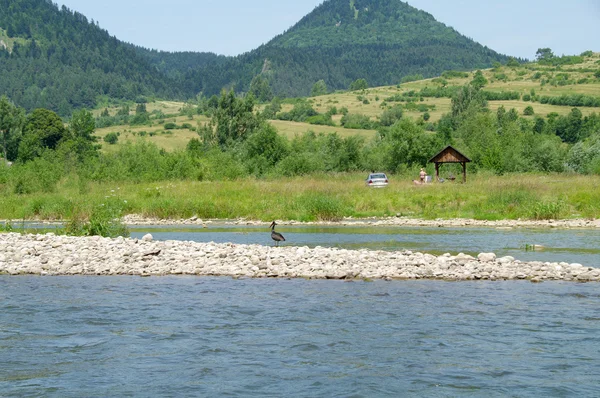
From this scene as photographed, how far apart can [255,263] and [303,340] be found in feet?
24.4

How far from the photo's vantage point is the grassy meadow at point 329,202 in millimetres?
37188

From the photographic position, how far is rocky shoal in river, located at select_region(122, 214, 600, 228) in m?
33.3

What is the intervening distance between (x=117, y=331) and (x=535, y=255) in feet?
44.8

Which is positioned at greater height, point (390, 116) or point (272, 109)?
point (272, 109)

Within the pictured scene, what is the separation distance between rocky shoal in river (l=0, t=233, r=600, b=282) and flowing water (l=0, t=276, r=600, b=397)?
999 millimetres

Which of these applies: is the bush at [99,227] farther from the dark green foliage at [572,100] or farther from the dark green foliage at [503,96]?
the dark green foliage at [503,96]

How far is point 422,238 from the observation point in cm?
2841

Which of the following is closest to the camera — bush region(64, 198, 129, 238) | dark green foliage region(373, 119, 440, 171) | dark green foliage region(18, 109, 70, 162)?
bush region(64, 198, 129, 238)

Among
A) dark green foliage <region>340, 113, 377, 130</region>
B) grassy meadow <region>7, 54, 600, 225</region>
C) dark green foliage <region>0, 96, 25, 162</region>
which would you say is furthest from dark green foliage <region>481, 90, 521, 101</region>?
grassy meadow <region>7, 54, 600, 225</region>

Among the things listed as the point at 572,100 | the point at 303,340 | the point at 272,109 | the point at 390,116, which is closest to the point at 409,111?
the point at 390,116

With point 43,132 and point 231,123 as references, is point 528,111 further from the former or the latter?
point 43,132

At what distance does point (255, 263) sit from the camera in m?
19.8

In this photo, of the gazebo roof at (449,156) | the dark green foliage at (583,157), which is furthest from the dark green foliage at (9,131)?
the dark green foliage at (583,157)

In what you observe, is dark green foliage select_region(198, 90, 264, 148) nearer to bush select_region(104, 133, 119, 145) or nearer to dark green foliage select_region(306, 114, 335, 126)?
bush select_region(104, 133, 119, 145)
